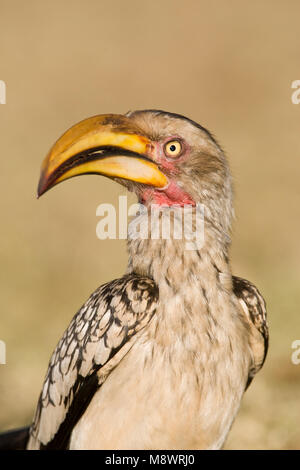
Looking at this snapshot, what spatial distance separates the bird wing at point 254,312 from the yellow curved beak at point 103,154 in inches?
27.7

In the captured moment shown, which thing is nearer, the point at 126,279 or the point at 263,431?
the point at 126,279

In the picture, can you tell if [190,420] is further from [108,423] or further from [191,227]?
[191,227]

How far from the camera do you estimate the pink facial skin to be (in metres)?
3.19

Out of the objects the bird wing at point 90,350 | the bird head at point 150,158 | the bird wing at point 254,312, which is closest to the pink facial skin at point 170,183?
the bird head at point 150,158

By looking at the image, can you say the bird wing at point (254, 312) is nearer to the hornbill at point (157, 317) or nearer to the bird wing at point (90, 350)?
the hornbill at point (157, 317)

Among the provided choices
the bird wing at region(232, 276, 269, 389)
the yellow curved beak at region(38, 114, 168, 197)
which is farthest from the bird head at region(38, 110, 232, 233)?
the bird wing at region(232, 276, 269, 389)

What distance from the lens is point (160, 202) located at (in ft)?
10.6

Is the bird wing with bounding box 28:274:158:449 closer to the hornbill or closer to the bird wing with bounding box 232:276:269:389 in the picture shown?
the hornbill

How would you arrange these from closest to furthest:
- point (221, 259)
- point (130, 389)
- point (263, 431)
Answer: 1. point (130, 389)
2. point (221, 259)
3. point (263, 431)

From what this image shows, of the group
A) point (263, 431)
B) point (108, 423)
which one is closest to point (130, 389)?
point (108, 423)

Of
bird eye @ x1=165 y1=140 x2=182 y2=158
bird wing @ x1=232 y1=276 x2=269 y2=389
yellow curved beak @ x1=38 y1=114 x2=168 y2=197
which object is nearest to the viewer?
yellow curved beak @ x1=38 y1=114 x2=168 y2=197

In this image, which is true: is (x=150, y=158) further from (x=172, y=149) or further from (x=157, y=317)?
Answer: (x=157, y=317)

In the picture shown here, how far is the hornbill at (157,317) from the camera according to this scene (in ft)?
10.1
